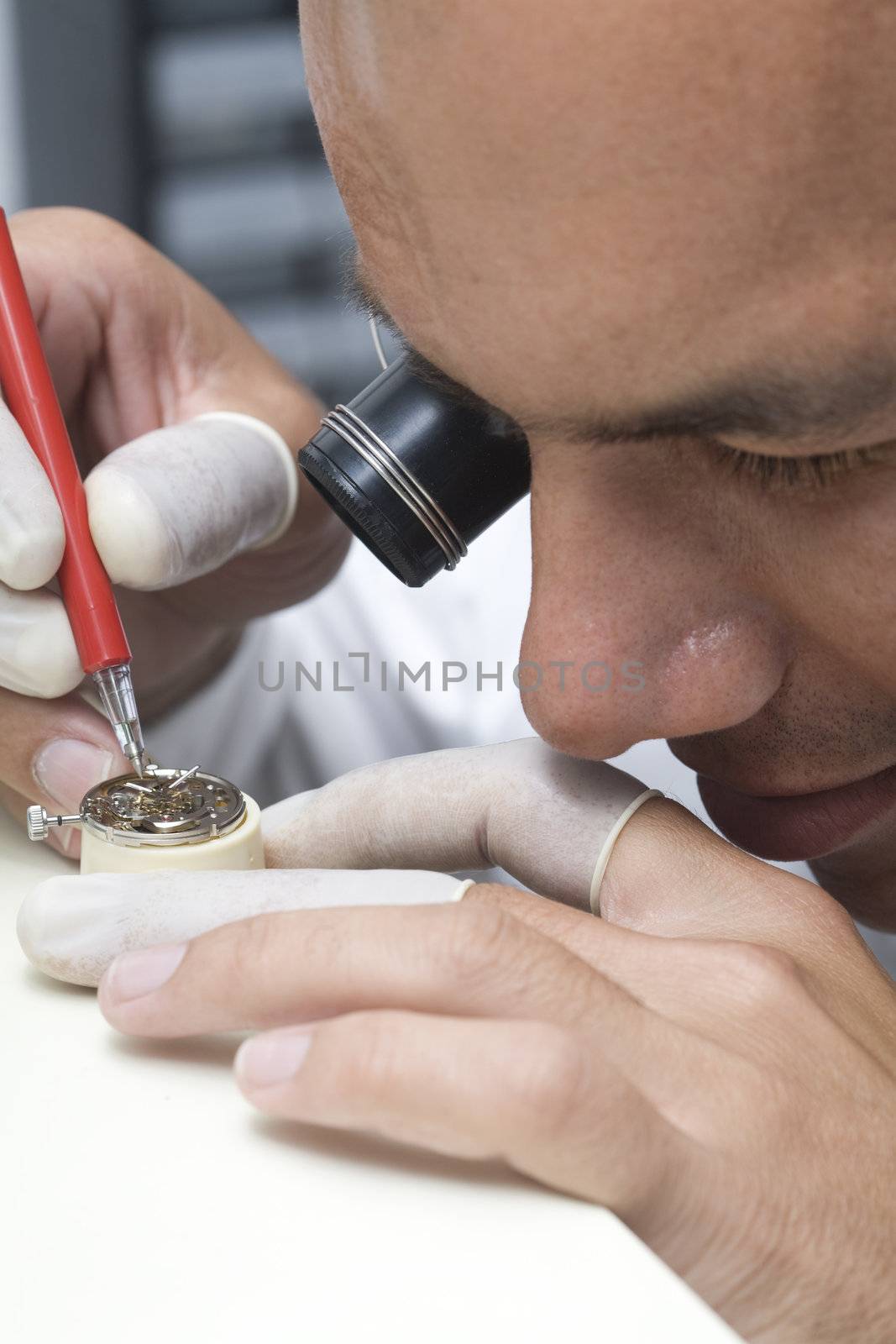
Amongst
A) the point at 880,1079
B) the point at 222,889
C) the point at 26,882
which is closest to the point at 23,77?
the point at 26,882

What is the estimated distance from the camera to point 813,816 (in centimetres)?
86

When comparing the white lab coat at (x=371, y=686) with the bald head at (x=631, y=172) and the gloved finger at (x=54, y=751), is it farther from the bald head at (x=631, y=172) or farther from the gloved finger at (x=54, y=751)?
the bald head at (x=631, y=172)

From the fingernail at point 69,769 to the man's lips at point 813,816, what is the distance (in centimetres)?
40

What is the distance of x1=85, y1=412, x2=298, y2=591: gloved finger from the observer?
0.83 metres

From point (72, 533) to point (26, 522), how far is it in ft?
0.13

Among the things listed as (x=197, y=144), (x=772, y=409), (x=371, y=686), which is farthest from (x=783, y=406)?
(x=197, y=144)

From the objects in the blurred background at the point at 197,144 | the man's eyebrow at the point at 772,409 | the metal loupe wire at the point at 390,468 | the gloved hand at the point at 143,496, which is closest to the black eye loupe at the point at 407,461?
the metal loupe wire at the point at 390,468

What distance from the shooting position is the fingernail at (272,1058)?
502mm

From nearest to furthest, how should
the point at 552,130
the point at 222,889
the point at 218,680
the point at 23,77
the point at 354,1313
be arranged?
1. the point at 354,1313
2. the point at 552,130
3. the point at 222,889
4. the point at 218,680
5. the point at 23,77

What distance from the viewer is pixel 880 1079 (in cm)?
60

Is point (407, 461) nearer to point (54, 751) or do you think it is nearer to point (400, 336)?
point (400, 336)

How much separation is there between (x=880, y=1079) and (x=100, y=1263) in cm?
35

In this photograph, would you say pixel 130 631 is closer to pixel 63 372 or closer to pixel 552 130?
pixel 63 372

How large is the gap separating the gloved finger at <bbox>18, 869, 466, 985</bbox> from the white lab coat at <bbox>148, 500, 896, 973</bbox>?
19.6 inches
